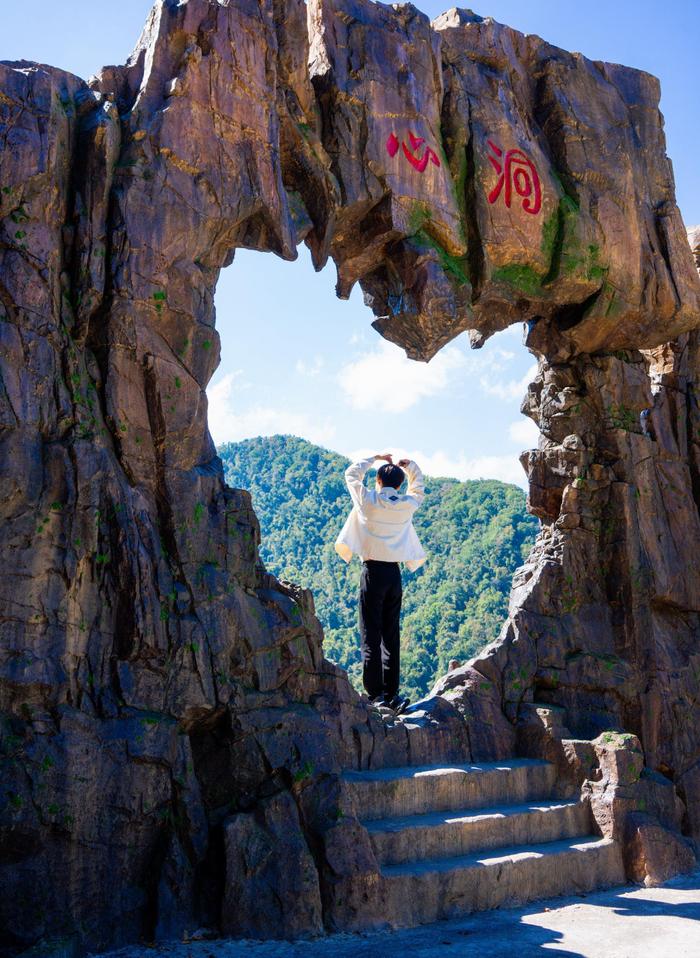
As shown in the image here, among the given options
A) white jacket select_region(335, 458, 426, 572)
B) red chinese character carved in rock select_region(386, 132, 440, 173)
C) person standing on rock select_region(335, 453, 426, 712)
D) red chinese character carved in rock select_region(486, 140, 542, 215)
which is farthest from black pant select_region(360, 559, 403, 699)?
A: red chinese character carved in rock select_region(486, 140, 542, 215)

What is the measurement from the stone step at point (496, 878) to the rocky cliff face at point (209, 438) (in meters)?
0.58

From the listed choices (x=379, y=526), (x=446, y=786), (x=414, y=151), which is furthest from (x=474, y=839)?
(x=414, y=151)

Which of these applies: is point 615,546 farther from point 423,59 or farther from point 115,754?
point 115,754

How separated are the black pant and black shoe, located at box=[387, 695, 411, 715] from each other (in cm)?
6

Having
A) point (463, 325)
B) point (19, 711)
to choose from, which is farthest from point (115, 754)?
point (463, 325)

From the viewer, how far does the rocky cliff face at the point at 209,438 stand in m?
6.88

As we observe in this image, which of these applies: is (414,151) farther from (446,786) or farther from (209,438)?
(446,786)

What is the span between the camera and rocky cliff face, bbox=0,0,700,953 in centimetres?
688

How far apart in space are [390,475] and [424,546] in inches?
677

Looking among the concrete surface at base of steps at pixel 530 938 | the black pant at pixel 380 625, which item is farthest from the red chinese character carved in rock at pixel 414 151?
the concrete surface at base of steps at pixel 530 938

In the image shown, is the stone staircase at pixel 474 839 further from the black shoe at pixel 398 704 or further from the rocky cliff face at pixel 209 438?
the black shoe at pixel 398 704

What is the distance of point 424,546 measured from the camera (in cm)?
2697

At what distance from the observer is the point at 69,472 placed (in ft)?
23.2

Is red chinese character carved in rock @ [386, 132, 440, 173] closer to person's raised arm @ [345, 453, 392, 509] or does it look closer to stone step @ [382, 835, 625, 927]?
person's raised arm @ [345, 453, 392, 509]
